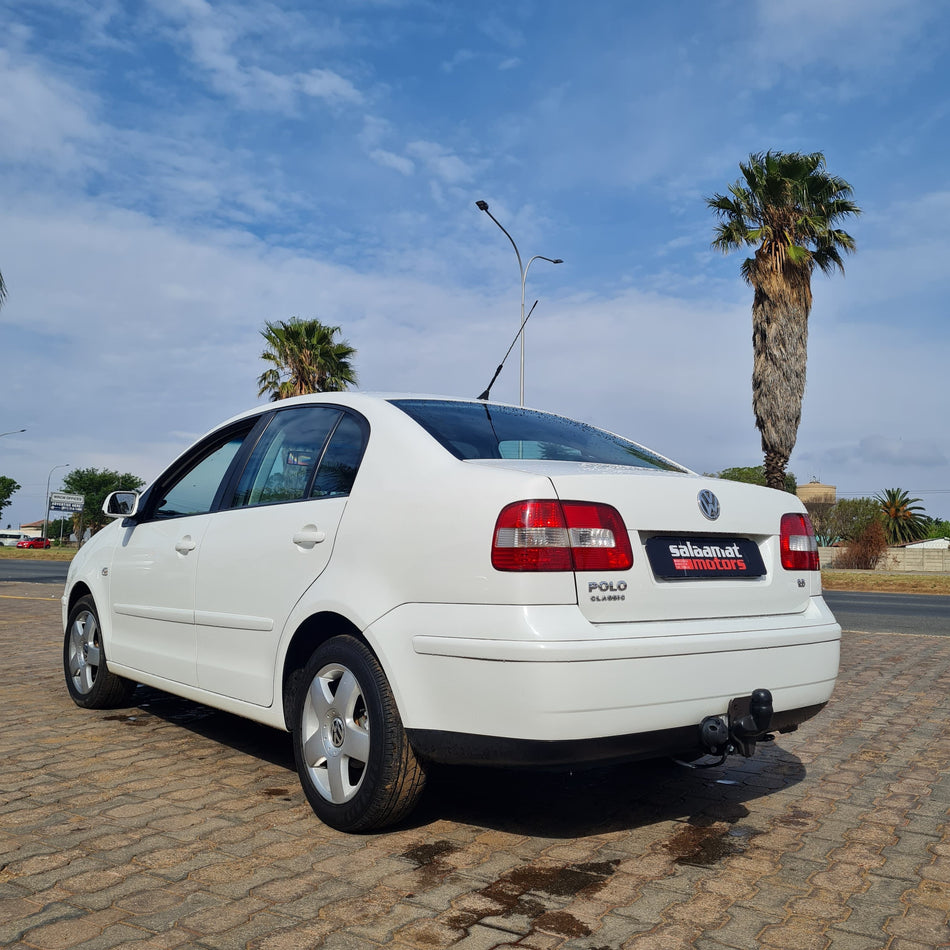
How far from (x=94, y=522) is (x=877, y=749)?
102 meters

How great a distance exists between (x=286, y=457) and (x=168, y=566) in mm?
1008

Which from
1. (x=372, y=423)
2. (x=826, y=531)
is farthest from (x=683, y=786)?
(x=826, y=531)

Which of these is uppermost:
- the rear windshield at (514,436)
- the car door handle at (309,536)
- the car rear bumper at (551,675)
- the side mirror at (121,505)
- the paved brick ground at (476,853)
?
the rear windshield at (514,436)

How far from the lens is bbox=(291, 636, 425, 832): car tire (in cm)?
321

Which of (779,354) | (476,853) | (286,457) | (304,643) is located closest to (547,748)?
(476,853)

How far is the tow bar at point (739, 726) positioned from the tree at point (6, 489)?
122272mm

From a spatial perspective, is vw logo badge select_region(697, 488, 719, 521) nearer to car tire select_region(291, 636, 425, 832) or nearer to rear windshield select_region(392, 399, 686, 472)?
rear windshield select_region(392, 399, 686, 472)

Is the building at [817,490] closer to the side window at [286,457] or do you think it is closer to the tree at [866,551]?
the tree at [866,551]

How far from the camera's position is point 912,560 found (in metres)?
49.4

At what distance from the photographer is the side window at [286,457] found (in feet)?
13.1

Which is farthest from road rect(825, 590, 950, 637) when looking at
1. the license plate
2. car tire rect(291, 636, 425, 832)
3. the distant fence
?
the distant fence

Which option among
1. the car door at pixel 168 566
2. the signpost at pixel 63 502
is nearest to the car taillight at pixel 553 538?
the car door at pixel 168 566

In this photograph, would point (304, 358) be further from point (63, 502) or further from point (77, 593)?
point (63, 502)

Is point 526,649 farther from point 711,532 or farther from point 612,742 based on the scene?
point 711,532
